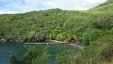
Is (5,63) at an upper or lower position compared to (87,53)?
lower

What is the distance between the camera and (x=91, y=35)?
16925cm

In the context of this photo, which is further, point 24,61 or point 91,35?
point 91,35

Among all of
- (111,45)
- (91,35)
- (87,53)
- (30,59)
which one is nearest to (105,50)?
(111,45)

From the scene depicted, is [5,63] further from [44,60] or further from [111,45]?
[44,60]

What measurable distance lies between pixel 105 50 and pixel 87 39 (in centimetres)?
10832

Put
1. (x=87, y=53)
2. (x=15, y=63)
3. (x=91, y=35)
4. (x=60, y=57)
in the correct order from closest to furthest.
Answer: (x=15, y=63), (x=60, y=57), (x=87, y=53), (x=91, y=35)

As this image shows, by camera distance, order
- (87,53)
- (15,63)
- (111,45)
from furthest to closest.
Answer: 1. (87,53)
2. (111,45)
3. (15,63)

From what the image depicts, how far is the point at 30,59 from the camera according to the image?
4375 cm

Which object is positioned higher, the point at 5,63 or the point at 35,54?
the point at 35,54

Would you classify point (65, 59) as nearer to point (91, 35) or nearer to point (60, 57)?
point (60, 57)

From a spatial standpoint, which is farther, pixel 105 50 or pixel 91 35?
pixel 91 35

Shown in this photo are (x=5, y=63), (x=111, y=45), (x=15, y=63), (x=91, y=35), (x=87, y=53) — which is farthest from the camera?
(x=91, y=35)

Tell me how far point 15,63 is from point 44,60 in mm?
8366

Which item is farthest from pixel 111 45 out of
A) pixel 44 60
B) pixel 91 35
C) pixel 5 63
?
pixel 91 35
